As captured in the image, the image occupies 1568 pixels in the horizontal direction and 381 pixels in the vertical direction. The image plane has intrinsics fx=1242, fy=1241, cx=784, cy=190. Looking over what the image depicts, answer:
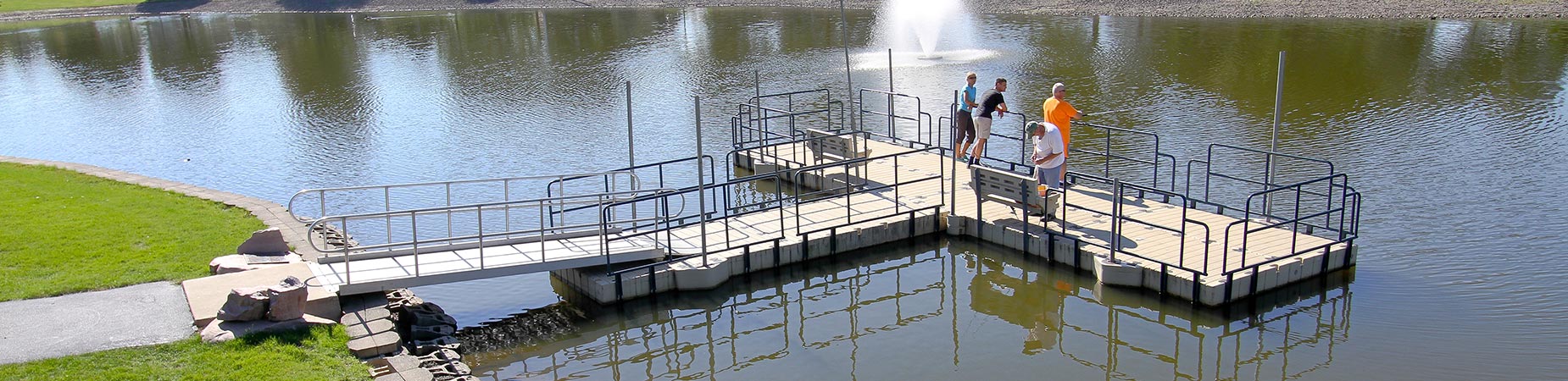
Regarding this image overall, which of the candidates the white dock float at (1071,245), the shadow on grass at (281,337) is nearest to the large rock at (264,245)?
the shadow on grass at (281,337)

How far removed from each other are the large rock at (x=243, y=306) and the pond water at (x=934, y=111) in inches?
88.2

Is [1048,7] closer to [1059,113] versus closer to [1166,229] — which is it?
[1059,113]

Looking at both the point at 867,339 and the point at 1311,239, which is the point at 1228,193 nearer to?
the point at 1311,239

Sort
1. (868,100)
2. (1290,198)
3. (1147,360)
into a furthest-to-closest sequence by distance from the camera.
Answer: (868,100) → (1290,198) → (1147,360)

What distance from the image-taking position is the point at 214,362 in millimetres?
10258

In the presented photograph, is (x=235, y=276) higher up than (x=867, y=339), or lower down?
higher up

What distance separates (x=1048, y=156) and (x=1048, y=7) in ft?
121

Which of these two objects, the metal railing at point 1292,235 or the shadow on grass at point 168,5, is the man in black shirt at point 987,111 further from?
the shadow on grass at point 168,5

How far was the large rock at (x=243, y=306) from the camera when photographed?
431 inches

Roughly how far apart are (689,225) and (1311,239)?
7349mm

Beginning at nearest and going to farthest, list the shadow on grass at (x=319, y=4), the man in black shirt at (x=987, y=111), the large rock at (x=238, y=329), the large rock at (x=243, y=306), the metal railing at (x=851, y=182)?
1. the large rock at (x=238, y=329)
2. the large rock at (x=243, y=306)
3. the metal railing at (x=851, y=182)
4. the man in black shirt at (x=987, y=111)
5. the shadow on grass at (x=319, y=4)

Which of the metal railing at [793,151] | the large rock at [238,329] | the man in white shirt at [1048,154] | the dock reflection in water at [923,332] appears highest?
the man in white shirt at [1048,154]

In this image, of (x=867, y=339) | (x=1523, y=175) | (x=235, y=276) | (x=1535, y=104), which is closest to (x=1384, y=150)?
(x=1523, y=175)

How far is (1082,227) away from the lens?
15.1m
